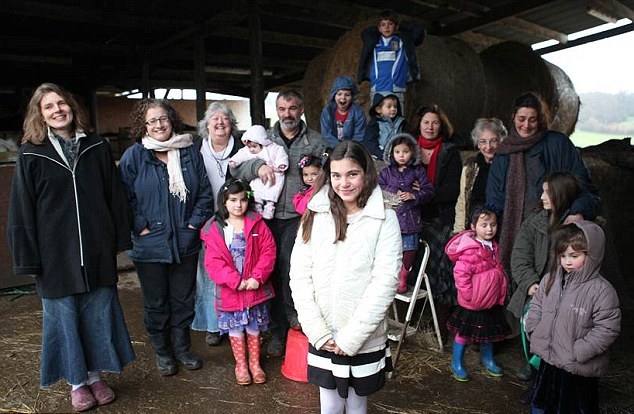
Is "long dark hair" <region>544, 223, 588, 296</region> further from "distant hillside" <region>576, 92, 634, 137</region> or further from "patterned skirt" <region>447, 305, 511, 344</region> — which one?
"distant hillside" <region>576, 92, 634, 137</region>

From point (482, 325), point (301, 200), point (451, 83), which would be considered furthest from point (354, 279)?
point (451, 83)

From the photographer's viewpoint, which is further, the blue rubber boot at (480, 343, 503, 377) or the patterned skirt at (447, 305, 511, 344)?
the blue rubber boot at (480, 343, 503, 377)

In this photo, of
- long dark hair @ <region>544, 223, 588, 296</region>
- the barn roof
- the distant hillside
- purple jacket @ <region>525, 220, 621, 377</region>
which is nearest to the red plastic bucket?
purple jacket @ <region>525, 220, 621, 377</region>

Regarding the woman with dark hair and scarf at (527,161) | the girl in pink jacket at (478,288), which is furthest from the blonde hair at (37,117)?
the woman with dark hair and scarf at (527,161)

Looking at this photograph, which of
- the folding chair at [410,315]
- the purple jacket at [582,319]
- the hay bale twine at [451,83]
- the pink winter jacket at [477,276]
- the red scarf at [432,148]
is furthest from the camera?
the hay bale twine at [451,83]

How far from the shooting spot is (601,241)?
8.27 ft

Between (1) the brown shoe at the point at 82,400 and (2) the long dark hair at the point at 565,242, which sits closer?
(2) the long dark hair at the point at 565,242

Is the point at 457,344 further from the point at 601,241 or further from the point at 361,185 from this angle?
the point at 361,185

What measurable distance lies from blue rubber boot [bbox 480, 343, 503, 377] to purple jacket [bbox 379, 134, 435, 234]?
903 millimetres

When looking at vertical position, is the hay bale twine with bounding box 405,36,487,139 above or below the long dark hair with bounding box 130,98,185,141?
above

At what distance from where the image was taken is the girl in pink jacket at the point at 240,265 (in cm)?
324

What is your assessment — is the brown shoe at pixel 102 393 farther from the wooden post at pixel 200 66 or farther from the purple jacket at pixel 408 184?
the wooden post at pixel 200 66

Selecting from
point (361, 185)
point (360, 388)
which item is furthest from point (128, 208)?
point (360, 388)

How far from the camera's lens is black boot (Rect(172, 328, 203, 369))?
138 inches
